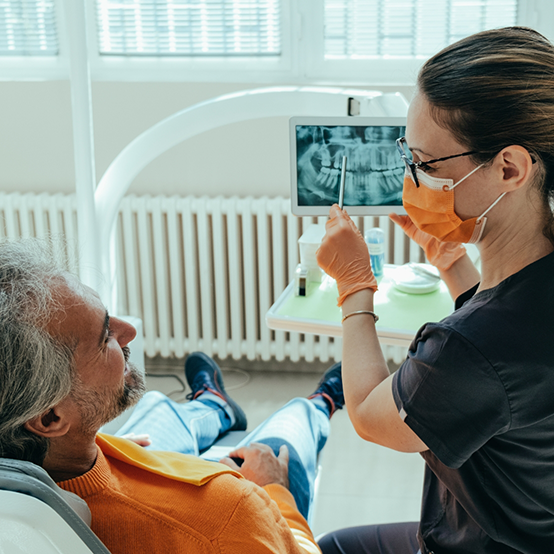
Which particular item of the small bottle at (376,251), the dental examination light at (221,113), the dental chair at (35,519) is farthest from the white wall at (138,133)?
the dental chair at (35,519)

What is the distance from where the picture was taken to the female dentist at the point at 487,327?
900 millimetres

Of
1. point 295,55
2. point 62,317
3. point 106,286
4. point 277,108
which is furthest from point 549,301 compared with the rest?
point 295,55

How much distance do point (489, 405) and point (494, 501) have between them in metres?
0.21

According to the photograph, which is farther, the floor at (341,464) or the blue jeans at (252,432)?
the floor at (341,464)

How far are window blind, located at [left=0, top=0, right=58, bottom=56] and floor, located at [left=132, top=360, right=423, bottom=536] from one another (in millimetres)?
1607

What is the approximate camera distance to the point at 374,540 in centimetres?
135

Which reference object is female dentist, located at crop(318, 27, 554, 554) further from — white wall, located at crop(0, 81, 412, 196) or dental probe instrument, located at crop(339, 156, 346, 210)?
white wall, located at crop(0, 81, 412, 196)

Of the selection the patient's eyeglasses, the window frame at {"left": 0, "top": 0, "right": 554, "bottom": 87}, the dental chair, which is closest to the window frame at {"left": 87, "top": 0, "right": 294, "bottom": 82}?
the window frame at {"left": 0, "top": 0, "right": 554, "bottom": 87}

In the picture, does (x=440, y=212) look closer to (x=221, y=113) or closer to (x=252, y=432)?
(x=252, y=432)

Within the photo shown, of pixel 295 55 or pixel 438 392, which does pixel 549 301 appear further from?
pixel 295 55

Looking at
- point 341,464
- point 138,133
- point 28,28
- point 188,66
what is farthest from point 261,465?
point 28,28

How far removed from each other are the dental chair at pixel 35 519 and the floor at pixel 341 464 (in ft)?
4.25

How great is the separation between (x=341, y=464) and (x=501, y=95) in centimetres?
174

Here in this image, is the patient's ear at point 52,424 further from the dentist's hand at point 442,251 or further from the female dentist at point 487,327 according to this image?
the dentist's hand at point 442,251
